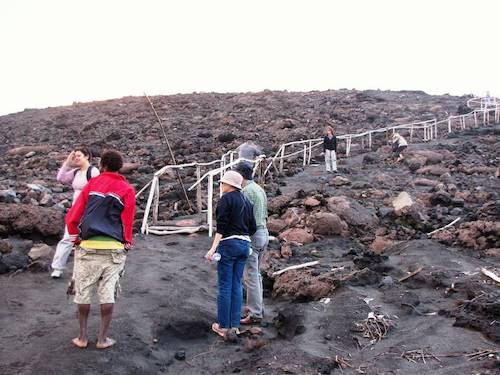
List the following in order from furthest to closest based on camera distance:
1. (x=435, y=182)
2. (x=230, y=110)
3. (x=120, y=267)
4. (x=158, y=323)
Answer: (x=230, y=110)
(x=435, y=182)
(x=158, y=323)
(x=120, y=267)

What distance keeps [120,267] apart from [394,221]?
6.48 meters

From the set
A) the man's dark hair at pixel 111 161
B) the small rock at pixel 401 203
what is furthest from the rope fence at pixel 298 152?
the man's dark hair at pixel 111 161

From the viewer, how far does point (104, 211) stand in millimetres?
4305

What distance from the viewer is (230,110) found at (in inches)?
1216

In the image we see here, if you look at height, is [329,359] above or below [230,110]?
below

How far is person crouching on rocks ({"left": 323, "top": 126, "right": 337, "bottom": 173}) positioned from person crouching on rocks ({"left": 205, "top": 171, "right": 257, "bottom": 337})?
33.5ft

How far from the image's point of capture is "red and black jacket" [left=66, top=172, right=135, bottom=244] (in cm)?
428

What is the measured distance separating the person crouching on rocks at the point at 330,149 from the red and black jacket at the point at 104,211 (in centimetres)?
1120

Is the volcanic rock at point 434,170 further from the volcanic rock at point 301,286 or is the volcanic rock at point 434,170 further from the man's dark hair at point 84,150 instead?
the man's dark hair at point 84,150

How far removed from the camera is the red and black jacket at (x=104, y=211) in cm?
428

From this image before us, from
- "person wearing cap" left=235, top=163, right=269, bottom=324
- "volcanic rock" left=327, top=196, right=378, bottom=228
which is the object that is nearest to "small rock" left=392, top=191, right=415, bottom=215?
"volcanic rock" left=327, top=196, right=378, bottom=228

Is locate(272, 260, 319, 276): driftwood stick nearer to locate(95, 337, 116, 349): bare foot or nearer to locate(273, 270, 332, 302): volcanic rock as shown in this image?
locate(273, 270, 332, 302): volcanic rock

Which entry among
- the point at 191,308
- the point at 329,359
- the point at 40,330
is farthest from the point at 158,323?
the point at 329,359

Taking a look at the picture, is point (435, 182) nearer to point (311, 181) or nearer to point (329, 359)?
point (311, 181)
